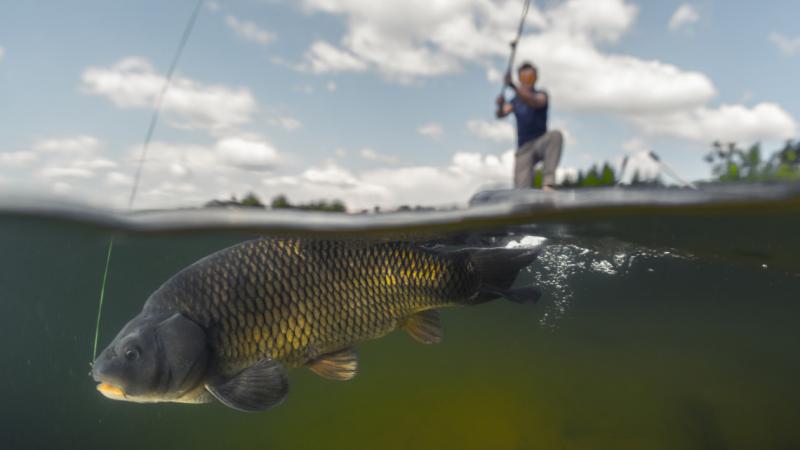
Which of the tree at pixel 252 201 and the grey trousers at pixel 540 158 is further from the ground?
the grey trousers at pixel 540 158

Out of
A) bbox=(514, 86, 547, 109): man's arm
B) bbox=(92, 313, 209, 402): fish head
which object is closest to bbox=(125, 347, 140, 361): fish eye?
bbox=(92, 313, 209, 402): fish head

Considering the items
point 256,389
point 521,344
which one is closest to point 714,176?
point 256,389

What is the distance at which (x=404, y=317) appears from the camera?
13.7 ft

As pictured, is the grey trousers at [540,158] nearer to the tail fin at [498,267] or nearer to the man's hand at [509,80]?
the man's hand at [509,80]

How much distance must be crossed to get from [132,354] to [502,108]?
4.86 metres

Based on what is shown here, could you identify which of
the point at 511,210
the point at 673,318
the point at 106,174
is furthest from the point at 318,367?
the point at 673,318

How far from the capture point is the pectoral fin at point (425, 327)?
4.10 m

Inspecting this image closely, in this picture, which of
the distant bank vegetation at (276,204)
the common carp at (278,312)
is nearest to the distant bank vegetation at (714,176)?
the distant bank vegetation at (276,204)

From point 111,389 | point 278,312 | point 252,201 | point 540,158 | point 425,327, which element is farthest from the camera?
point 252,201

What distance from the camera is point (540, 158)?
568cm

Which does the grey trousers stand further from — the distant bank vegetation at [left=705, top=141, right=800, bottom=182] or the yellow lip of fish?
the yellow lip of fish

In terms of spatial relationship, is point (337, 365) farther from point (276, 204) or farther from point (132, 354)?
point (276, 204)

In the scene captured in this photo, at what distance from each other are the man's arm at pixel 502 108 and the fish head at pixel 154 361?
430 centimetres

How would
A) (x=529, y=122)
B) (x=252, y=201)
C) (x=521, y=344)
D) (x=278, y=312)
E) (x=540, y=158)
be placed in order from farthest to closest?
(x=521, y=344), (x=252, y=201), (x=540, y=158), (x=529, y=122), (x=278, y=312)
